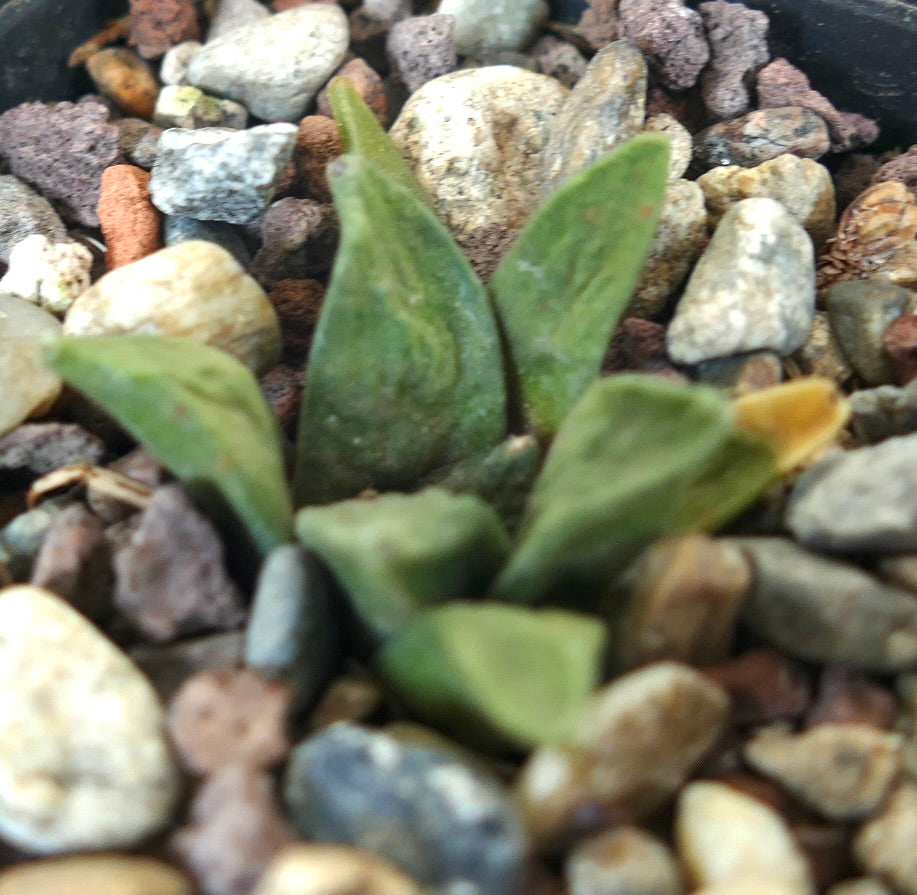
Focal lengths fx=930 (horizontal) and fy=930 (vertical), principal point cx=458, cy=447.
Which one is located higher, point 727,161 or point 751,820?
point 727,161

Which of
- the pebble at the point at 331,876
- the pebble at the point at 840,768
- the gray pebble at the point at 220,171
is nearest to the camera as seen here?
the pebble at the point at 331,876

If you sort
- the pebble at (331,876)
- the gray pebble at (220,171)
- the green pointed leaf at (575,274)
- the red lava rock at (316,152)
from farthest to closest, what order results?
the red lava rock at (316,152)
the gray pebble at (220,171)
the green pointed leaf at (575,274)
the pebble at (331,876)

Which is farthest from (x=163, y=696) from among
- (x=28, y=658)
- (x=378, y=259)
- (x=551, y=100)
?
(x=551, y=100)

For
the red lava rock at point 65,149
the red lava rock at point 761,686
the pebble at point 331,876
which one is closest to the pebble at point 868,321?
the red lava rock at point 761,686

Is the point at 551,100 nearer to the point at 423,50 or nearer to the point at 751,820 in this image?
the point at 423,50

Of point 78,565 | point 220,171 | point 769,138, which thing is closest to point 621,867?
point 78,565

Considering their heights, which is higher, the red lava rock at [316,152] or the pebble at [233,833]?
the red lava rock at [316,152]

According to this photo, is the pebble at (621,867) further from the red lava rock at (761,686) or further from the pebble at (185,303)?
the pebble at (185,303)
